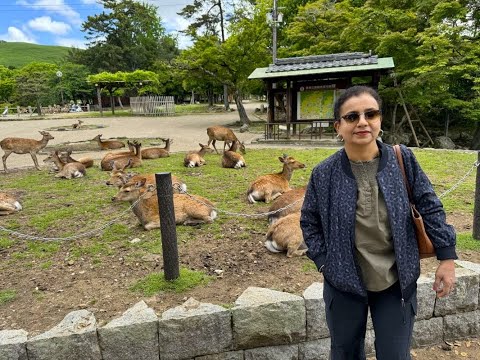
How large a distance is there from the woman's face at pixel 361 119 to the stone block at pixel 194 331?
1.67 m

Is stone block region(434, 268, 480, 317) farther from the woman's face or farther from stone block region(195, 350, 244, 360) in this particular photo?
the woman's face

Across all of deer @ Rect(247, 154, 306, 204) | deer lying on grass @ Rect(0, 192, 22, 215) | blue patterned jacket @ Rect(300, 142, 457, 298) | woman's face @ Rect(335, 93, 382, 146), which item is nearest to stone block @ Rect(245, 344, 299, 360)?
blue patterned jacket @ Rect(300, 142, 457, 298)

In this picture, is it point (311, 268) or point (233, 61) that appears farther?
point (233, 61)

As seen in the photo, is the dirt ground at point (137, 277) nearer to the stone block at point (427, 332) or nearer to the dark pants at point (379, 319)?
the stone block at point (427, 332)

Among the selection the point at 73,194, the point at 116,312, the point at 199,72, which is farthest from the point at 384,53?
the point at 116,312

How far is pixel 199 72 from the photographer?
21562 mm

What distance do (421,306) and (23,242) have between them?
454cm

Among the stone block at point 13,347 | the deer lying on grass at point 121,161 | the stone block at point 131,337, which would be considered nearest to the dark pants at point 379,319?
the stone block at point 131,337

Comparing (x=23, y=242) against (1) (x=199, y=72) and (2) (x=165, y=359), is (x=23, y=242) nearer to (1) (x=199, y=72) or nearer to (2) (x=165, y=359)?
(2) (x=165, y=359)

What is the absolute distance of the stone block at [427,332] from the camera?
322cm

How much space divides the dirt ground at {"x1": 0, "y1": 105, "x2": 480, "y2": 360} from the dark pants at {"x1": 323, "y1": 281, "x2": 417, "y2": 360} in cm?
117

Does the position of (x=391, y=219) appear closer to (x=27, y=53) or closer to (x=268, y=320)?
(x=268, y=320)

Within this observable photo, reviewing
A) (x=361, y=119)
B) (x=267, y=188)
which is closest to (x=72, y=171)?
(x=267, y=188)

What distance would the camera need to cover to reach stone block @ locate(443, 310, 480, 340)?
130 inches
